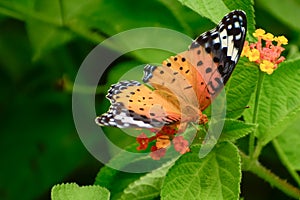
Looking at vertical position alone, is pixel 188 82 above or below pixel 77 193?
above

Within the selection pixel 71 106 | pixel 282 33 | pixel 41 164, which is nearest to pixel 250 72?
pixel 282 33

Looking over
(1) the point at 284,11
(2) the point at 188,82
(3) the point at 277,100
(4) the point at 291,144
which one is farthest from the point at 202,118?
(1) the point at 284,11

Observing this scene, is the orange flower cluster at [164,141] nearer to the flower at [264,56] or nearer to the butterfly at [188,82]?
the butterfly at [188,82]

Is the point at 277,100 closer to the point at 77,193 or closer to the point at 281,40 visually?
the point at 281,40

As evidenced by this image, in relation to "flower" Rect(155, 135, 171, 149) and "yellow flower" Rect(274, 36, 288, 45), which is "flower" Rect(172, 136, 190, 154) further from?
"yellow flower" Rect(274, 36, 288, 45)

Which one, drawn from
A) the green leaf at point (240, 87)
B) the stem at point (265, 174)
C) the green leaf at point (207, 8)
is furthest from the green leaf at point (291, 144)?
the green leaf at point (207, 8)

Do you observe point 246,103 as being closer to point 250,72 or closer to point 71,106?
point 250,72
